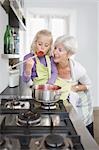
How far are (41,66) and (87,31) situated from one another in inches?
119

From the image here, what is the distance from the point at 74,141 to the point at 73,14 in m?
4.15

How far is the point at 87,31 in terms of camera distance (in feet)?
15.7

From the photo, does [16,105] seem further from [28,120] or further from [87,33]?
[87,33]

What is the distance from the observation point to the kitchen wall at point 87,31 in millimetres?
4770

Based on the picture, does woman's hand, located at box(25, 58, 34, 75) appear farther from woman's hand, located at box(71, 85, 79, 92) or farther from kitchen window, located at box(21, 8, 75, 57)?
kitchen window, located at box(21, 8, 75, 57)

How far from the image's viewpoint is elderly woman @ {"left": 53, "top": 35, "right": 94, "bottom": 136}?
1.90 meters

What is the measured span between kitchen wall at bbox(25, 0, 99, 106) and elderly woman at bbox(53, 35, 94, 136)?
2.76m

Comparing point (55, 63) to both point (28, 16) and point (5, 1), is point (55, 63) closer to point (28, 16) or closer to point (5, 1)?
point (5, 1)

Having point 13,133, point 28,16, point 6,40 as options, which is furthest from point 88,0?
point 13,133

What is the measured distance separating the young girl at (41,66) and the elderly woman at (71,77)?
2.1 inches

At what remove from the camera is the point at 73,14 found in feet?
15.7

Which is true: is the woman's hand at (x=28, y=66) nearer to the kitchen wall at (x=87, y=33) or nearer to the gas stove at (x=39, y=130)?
the gas stove at (x=39, y=130)

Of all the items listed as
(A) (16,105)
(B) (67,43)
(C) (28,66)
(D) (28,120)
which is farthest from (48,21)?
(D) (28,120)

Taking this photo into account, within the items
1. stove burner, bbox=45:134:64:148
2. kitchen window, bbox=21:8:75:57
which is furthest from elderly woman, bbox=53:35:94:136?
kitchen window, bbox=21:8:75:57
